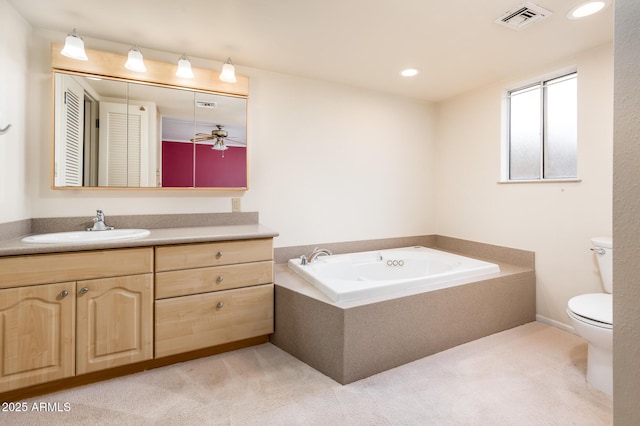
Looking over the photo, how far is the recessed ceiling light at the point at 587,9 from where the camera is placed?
1806 mm

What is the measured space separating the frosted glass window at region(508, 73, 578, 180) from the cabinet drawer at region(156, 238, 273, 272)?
2394mm

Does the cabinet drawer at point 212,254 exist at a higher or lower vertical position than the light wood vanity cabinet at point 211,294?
higher

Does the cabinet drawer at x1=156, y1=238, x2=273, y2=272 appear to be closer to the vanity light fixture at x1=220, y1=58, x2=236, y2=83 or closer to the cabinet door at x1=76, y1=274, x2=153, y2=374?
the cabinet door at x1=76, y1=274, x2=153, y2=374

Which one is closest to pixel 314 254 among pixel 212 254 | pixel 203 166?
pixel 212 254

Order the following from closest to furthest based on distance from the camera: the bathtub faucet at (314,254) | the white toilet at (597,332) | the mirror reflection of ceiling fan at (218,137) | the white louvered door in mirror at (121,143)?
the white toilet at (597,332), the white louvered door in mirror at (121,143), the mirror reflection of ceiling fan at (218,137), the bathtub faucet at (314,254)

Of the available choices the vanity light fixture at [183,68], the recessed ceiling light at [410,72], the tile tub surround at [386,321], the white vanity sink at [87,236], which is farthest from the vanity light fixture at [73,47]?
the recessed ceiling light at [410,72]

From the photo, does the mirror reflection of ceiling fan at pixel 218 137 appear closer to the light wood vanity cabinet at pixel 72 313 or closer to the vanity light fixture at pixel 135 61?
the vanity light fixture at pixel 135 61

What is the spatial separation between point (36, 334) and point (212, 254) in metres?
0.96

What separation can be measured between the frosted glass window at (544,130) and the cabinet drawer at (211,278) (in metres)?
2.44

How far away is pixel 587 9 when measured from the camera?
1864 millimetres

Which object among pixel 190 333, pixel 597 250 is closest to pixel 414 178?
pixel 597 250

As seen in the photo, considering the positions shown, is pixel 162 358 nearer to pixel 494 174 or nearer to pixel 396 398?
pixel 396 398

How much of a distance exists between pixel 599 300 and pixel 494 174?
1420 millimetres

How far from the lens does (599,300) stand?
1.98 m
